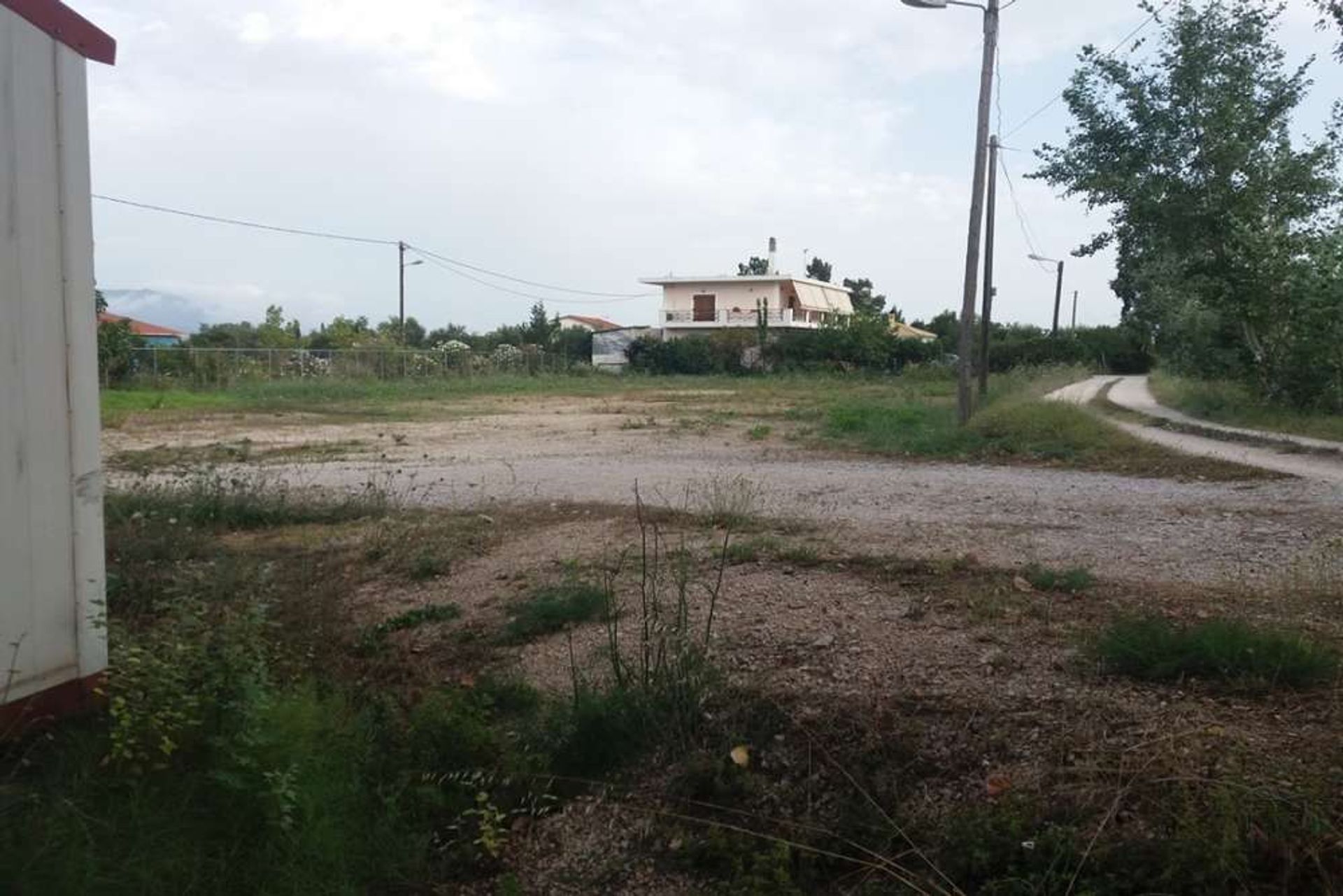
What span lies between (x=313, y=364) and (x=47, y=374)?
40399 millimetres

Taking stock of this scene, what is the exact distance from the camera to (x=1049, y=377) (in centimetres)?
3862

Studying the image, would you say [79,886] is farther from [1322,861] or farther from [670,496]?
[670,496]

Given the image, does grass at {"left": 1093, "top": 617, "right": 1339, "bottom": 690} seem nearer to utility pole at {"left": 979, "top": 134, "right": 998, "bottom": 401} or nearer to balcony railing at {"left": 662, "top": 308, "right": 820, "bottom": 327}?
utility pole at {"left": 979, "top": 134, "right": 998, "bottom": 401}

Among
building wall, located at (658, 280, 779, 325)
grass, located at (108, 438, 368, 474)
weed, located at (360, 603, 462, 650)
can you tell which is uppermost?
building wall, located at (658, 280, 779, 325)

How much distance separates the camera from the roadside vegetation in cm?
328

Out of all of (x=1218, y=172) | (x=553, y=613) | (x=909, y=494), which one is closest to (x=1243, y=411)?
(x=1218, y=172)

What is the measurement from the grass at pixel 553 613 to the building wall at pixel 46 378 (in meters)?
1.99

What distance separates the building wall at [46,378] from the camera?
3.78 metres

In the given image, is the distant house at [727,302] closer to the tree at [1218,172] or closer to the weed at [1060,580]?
the tree at [1218,172]

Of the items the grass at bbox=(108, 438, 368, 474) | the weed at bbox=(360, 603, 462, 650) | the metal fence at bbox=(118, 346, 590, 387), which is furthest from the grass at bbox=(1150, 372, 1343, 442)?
the metal fence at bbox=(118, 346, 590, 387)

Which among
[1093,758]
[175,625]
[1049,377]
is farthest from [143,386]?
[1093,758]

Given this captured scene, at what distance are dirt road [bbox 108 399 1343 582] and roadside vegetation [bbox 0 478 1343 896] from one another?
2.04 metres

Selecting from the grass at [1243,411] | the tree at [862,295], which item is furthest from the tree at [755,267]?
the grass at [1243,411]

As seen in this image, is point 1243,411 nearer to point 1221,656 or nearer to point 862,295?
point 1221,656
